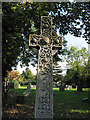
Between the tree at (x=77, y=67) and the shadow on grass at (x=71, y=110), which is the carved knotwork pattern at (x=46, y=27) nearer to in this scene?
the shadow on grass at (x=71, y=110)

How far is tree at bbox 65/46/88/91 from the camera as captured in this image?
20172mm

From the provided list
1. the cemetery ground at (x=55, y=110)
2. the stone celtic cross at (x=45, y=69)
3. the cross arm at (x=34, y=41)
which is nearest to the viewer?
the stone celtic cross at (x=45, y=69)

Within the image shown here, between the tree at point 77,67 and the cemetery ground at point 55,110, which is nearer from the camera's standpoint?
the cemetery ground at point 55,110

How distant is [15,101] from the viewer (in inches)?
404

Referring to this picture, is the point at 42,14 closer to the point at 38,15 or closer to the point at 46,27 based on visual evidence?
the point at 38,15

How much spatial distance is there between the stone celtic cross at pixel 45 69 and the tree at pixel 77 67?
16.4 metres

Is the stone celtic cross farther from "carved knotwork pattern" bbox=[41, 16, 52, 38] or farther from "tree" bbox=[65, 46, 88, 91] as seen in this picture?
"tree" bbox=[65, 46, 88, 91]

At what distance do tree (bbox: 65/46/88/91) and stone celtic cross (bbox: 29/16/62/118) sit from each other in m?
16.4

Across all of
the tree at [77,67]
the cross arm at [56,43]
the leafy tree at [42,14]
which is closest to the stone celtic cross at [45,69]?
the cross arm at [56,43]

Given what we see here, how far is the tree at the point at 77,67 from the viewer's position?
20172 mm

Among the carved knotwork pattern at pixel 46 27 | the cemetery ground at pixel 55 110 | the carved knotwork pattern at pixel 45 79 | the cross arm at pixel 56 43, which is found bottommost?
the cemetery ground at pixel 55 110

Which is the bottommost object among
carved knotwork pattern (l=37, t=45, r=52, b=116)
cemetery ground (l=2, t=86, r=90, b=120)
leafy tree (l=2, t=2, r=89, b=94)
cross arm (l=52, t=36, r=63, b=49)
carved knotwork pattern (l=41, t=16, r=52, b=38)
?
cemetery ground (l=2, t=86, r=90, b=120)

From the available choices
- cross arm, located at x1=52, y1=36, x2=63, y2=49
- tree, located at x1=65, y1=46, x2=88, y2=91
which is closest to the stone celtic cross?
cross arm, located at x1=52, y1=36, x2=63, y2=49

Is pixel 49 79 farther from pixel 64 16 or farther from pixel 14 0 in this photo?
pixel 14 0
